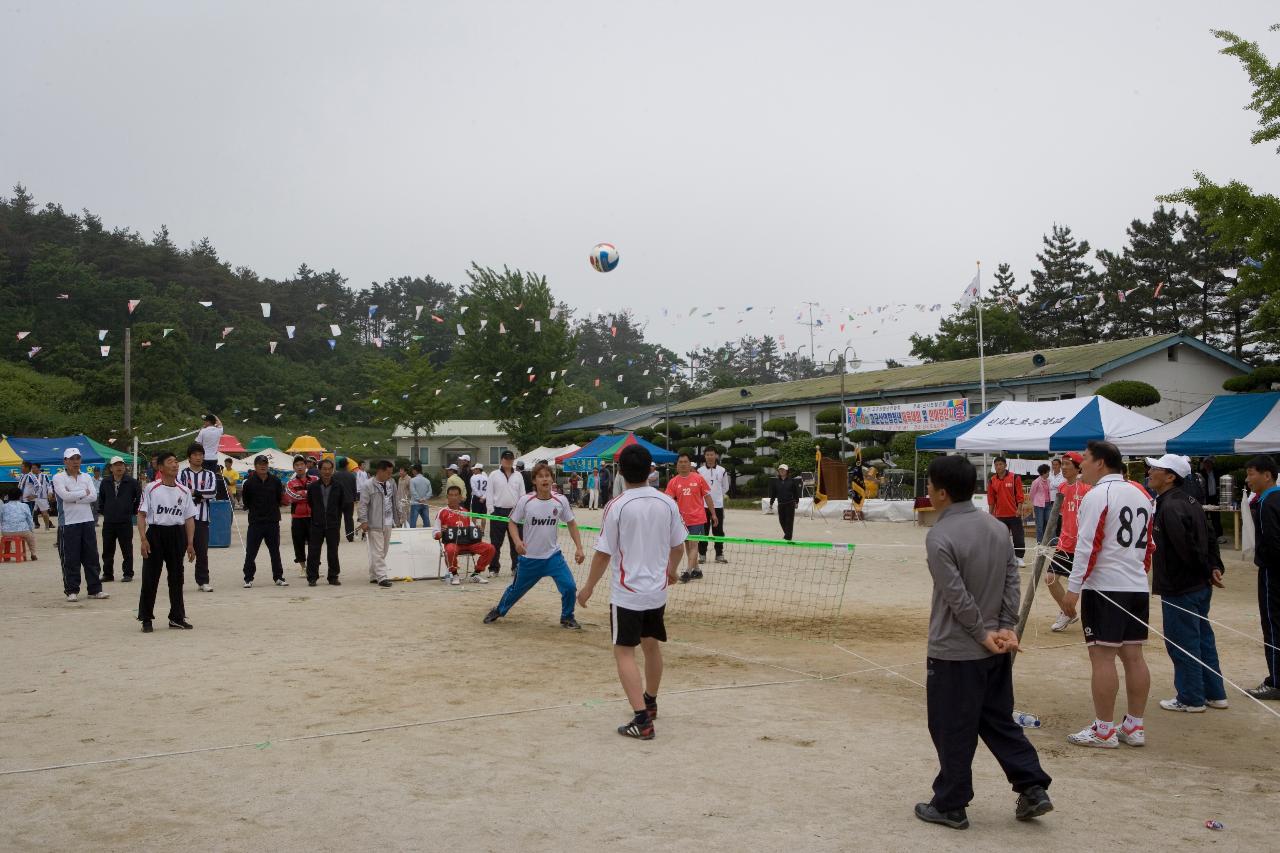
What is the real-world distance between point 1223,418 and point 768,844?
16.1m

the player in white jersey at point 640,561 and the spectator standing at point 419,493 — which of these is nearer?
the player in white jersey at point 640,561

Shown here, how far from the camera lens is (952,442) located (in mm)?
20141

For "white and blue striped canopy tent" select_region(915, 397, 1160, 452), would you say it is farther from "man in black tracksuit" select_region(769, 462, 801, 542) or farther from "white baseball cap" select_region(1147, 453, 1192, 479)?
"white baseball cap" select_region(1147, 453, 1192, 479)

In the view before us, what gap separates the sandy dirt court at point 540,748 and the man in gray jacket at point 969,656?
0.18 metres

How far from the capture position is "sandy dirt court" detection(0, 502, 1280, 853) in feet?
14.3

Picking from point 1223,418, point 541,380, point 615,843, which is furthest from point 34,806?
point 541,380

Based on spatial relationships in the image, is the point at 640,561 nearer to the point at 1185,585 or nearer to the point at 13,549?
the point at 1185,585

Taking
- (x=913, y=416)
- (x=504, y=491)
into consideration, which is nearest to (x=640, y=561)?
(x=504, y=491)

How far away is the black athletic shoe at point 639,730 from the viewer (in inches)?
232

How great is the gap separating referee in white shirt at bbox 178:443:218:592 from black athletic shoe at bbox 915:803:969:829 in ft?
35.4

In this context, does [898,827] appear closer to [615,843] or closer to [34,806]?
[615,843]

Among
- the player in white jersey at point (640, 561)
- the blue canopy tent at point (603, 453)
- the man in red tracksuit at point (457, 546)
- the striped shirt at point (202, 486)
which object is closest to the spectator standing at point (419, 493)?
the man in red tracksuit at point (457, 546)

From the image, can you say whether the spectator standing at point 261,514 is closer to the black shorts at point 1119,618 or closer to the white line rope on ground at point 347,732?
the white line rope on ground at point 347,732

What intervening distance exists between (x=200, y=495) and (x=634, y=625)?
983 centimetres
